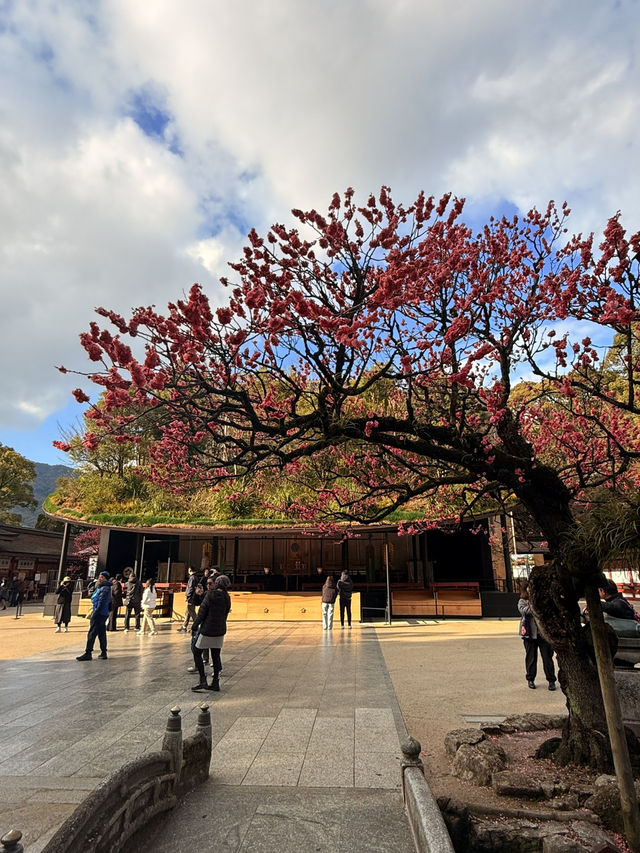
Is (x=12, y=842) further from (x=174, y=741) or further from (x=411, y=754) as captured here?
(x=411, y=754)

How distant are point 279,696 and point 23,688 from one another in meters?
4.33

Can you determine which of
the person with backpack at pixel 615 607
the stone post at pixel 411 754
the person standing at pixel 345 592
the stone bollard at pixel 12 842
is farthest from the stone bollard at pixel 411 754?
the person standing at pixel 345 592

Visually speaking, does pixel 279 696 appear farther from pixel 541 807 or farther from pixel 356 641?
pixel 356 641

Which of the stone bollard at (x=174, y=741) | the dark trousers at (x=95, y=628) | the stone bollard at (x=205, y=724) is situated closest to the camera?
the stone bollard at (x=174, y=741)

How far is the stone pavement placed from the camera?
3.73 metres

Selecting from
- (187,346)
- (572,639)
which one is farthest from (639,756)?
(187,346)

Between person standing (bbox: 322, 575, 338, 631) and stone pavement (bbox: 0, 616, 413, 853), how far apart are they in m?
4.09

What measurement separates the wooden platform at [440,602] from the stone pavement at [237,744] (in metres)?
8.46

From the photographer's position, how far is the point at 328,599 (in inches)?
582

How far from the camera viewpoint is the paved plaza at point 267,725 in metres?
3.80

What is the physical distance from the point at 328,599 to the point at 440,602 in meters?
5.86

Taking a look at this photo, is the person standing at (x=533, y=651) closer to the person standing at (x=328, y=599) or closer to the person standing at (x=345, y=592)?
the person standing at (x=328, y=599)

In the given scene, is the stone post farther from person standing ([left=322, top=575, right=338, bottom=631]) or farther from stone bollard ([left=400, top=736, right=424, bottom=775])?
person standing ([left=322, top=575, right=338, bottom=631])

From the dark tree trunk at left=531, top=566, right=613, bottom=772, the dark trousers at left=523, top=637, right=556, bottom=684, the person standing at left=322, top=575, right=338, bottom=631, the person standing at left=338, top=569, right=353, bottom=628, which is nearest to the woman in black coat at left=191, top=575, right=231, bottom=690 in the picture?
the dark tree trunk at left=531, top=566, right=613, bottom=772
